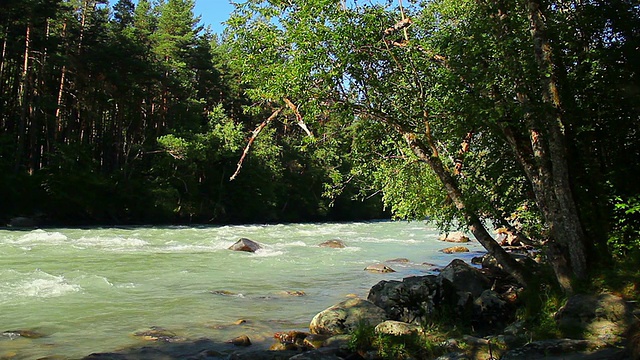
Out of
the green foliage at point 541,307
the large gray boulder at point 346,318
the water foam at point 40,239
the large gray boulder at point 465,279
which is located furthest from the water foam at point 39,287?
the green foliage at point 541,307

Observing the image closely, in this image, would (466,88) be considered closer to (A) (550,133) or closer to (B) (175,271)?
(A) (550,133)

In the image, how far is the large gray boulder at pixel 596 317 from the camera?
5.57m

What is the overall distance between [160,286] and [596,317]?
9.41 m

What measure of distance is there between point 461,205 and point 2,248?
52.0 ft

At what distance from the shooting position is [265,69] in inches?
308

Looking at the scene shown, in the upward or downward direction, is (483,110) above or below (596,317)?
above

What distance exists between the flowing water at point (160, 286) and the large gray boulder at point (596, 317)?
13.6 feet

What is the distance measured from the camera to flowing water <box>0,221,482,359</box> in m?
8.12

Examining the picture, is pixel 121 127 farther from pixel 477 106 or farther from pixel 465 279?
pixel 477 106

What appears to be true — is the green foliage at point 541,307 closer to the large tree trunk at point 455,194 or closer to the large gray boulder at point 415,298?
the large tree trunk at point 455,194

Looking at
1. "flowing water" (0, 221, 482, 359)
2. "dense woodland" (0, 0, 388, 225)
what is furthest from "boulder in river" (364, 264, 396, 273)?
"dense woodland" (0, 0, 388, 225)

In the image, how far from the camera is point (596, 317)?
5.86 metres

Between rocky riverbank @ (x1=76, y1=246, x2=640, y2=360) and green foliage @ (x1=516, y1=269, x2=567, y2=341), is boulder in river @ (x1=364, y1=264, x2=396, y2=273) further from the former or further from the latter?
green foliage @ (x1=516, y1=269, x2=567, y2=341)

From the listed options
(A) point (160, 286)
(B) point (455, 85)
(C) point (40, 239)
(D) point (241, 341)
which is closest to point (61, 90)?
(C) point (40, 239)
